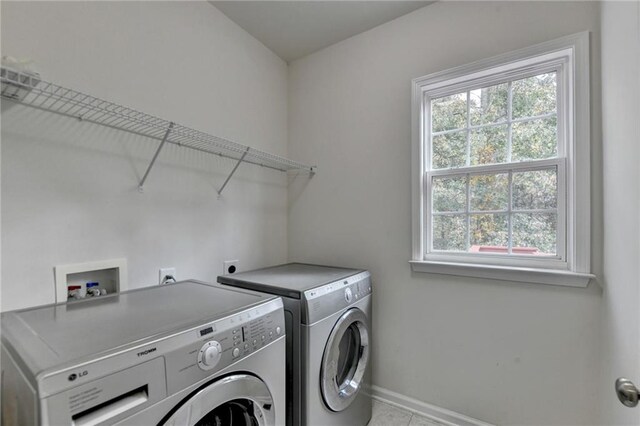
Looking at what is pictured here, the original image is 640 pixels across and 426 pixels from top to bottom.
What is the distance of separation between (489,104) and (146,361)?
6.69 ft

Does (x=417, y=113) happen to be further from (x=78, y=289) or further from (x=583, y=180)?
(x=78, y=289)

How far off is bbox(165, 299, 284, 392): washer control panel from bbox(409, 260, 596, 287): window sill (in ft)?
3.45

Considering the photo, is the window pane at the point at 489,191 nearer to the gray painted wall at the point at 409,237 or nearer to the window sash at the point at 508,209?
the window sash at the point at 508,209

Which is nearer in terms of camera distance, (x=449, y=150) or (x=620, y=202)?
(x=620, y=202)

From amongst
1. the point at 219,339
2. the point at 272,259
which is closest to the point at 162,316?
the point at 219,339

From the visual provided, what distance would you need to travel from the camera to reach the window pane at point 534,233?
155 centimetres

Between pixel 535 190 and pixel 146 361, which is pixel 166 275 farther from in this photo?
pixel 535 190

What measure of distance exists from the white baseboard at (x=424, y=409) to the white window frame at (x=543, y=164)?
84cm

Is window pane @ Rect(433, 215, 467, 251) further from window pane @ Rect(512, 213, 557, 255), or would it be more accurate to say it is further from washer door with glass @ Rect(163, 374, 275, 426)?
washer door with glass @ Rect(163, 374, 275, 426)

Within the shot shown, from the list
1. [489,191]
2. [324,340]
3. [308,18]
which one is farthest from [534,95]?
[324,340]

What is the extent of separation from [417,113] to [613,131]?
0.94 metres

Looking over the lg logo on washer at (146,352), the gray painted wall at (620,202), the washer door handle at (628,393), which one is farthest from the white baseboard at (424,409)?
the lg logo on washer at (146,352)

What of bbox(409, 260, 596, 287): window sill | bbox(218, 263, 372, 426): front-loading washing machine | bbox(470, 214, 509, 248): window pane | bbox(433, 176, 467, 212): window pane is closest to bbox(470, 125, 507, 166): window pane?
bbox(433, 176, 467, 212): window pane

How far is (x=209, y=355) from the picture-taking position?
2.83 ft
